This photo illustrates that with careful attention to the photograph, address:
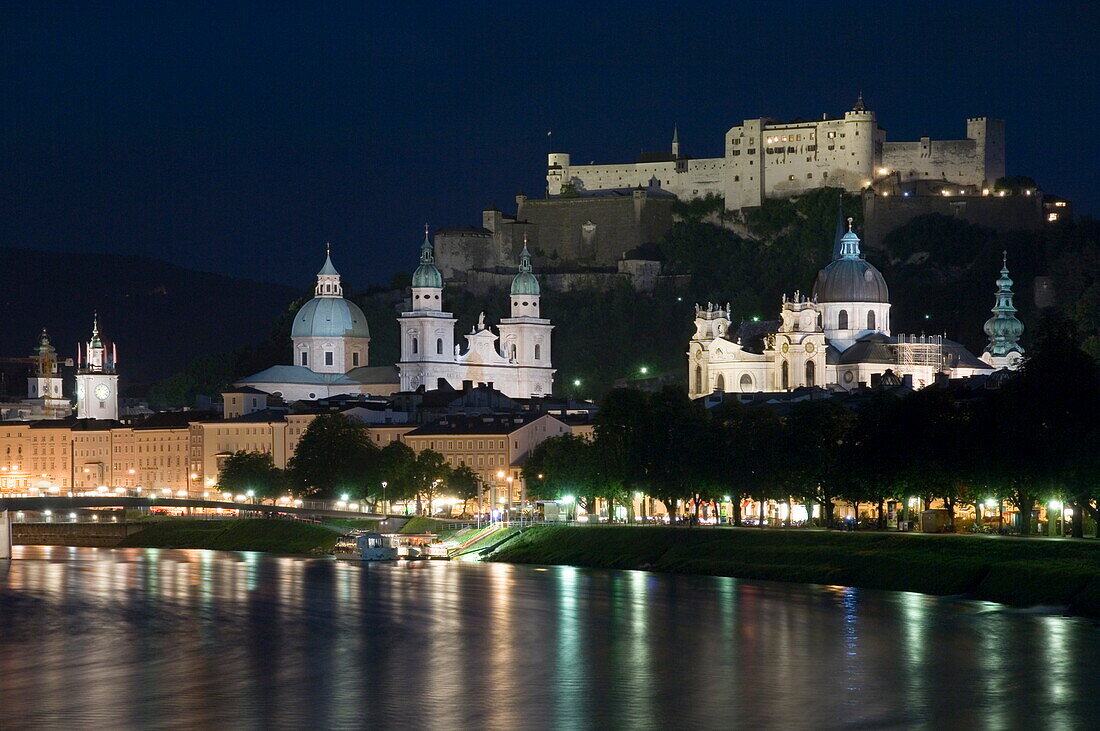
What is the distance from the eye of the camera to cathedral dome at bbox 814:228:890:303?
431ft

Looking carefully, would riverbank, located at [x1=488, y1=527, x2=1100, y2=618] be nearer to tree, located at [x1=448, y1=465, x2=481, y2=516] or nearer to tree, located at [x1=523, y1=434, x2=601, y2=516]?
tree, located at [x1=523, y1=434, x2=601, y2=516]

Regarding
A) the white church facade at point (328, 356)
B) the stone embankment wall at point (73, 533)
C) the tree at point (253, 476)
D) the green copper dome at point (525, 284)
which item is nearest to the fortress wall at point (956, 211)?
the green copper dome at point (525, 284)

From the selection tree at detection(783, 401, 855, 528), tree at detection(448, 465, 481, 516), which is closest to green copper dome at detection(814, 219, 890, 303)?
tree at detection(448, 465, 481, 516)

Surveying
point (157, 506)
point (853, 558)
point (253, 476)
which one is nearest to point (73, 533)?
point (157, 506)

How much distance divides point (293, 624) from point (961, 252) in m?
91.8

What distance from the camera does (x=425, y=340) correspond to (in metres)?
141

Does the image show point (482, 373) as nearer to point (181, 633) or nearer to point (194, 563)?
point (194, 563)

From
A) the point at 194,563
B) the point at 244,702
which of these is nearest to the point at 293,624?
the point at 244,702

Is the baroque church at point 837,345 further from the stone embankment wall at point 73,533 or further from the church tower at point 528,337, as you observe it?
the stone embankment wall at point 73,533

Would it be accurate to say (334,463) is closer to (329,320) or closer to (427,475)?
(427,475)

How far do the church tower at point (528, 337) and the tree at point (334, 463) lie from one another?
34913 mm

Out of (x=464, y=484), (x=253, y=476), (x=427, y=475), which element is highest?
(x=253, y=476)

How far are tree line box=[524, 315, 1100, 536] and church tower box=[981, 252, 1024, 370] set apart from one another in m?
33.6

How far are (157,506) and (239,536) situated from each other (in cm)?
537
